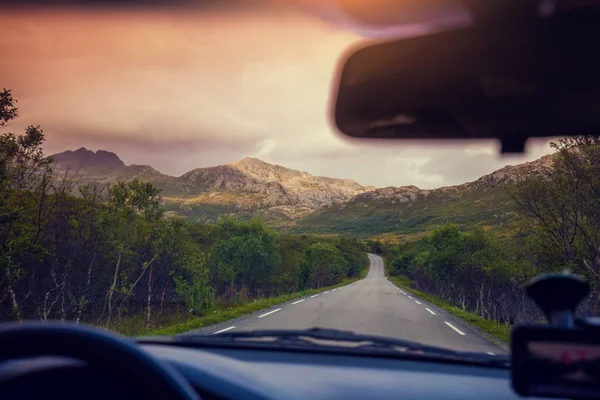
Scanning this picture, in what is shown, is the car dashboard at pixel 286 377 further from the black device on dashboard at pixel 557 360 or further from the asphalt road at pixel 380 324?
the asphalt road at pixel 380 324

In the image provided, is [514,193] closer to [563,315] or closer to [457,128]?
[457,128]

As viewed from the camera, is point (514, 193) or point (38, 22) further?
point (514, 193)

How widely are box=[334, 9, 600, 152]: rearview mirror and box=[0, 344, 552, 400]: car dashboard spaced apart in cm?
126

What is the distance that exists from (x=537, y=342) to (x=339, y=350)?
80.3 inches

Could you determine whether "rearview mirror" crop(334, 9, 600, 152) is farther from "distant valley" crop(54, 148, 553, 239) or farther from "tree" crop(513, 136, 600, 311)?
"tree" crop(513, 136, 600, 311)

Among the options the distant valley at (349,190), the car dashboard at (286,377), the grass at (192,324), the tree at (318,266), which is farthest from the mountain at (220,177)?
the tree at (318,266)

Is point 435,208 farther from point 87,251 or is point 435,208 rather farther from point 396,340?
point 87,251

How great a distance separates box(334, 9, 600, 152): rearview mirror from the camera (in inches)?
92.0

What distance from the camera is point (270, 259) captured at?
32.7 meters

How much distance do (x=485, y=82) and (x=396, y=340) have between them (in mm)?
1520

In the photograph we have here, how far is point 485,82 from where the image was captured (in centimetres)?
267

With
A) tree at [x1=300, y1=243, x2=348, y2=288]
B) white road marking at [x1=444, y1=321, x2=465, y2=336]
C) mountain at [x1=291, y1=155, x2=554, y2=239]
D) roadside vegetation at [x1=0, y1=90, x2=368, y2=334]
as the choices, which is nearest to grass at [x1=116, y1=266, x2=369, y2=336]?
roadside vegetation at [x1=0, y1=90, x2=368, y2=334]

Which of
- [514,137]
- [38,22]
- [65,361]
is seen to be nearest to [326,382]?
[65,361]

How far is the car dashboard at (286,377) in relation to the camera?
134cm
